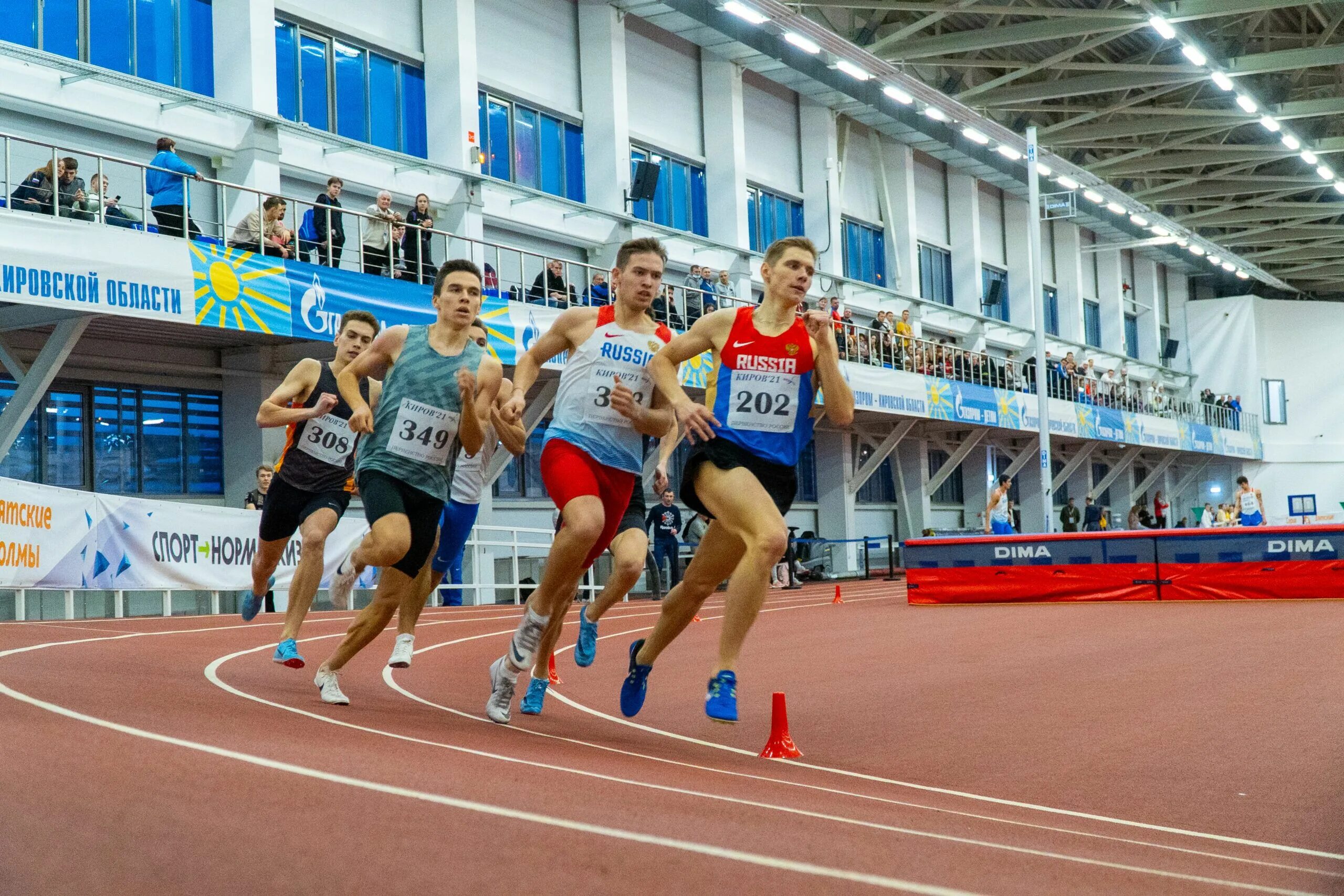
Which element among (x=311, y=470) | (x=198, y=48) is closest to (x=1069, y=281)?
(x=198, y=48)

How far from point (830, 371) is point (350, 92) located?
18.9 meters

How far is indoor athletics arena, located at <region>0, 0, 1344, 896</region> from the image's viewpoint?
3.73 metres

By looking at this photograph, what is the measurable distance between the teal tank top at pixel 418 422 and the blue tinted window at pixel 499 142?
19.7 m

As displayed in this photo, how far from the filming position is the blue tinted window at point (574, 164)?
27.6 meters

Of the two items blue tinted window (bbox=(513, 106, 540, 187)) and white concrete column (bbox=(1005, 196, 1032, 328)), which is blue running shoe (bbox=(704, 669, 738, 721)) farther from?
white concrete column (bbox=(1005, 196, 1032, 328))

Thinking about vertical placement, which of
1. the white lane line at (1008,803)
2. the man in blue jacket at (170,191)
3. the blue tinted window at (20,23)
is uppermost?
the blue tinted window at (20,23)

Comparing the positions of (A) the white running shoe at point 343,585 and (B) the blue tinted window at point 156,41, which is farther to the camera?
(B) the blue tinted window at point 156,41

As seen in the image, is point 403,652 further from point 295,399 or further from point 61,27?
point 61,27

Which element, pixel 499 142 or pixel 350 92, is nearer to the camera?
pixel 350 92

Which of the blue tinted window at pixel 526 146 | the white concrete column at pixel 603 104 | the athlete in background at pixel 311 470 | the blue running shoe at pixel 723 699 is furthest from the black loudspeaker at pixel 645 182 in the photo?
the blue running shoe at pixel 723 699

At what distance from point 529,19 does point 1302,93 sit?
23.7 m

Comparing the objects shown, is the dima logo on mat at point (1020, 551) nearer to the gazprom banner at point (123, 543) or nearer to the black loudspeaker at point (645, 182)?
the gazprom banner at point (123, 543)

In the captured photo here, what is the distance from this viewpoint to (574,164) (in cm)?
2784

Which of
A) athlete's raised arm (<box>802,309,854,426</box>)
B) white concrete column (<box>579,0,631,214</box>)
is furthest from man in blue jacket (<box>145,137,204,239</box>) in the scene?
white concrete column (<box>579,0,631,214</box>)
